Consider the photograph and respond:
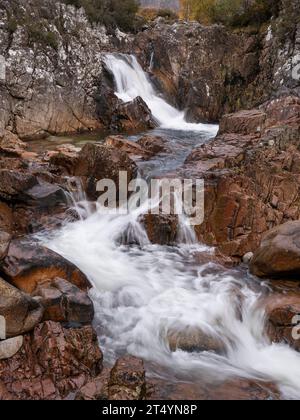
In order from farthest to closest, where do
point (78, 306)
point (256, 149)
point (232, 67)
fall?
point (232, 67)
point (256, 149)
point (78, 306)

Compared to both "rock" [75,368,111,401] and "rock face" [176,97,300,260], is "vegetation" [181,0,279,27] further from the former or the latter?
"rock" [75,368,111,401]

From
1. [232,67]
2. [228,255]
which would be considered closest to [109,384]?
[228,255]

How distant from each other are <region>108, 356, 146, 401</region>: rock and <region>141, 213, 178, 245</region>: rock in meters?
4.39

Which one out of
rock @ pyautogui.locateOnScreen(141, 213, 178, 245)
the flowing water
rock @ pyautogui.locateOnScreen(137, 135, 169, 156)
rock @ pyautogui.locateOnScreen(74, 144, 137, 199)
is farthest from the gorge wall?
rock @ pyautogui.locateOnScreen(141, 213, 178, 245)

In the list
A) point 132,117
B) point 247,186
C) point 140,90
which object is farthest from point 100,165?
point 140,90

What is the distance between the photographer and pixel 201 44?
22.7 metres

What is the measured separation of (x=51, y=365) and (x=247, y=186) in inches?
245

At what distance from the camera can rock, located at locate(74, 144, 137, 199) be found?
34.4 ft

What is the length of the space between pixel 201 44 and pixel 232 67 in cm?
228

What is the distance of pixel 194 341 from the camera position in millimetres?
6207

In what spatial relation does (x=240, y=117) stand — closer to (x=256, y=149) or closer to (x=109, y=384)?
(x=256, y=149)

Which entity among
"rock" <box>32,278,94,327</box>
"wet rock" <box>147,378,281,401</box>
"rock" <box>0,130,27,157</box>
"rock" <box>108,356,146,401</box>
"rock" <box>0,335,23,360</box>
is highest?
"rock" <box>0,130,27,157</box>

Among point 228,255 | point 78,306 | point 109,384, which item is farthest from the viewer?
point 228,255

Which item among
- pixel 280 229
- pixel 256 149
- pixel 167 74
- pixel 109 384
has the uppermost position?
pixel 167 74
